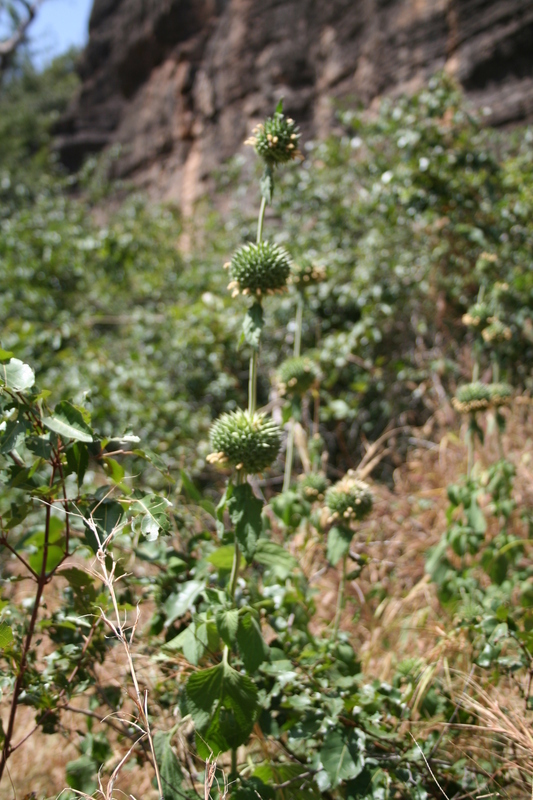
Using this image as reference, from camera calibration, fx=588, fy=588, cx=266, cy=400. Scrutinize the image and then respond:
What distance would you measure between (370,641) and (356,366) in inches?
100

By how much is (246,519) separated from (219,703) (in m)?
0.42

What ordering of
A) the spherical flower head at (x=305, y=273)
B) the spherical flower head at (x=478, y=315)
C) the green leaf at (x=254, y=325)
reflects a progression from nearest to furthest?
1. the green leaf at (x=254, y=325)
2. the spherical flower head at (x=305, y=273)
3. the spherical flower head at (x=478, y=315)

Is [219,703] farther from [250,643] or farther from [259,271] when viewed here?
[259,271]

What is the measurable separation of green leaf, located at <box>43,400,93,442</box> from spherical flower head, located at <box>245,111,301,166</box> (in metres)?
0.84

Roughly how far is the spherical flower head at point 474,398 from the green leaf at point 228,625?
1.62m

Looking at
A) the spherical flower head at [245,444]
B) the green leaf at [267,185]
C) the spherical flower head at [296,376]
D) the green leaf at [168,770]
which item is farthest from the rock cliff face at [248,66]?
the green leaf at [168,770]

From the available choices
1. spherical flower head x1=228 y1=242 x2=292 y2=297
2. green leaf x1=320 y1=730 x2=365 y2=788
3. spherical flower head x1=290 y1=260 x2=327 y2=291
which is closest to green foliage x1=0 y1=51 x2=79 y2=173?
spherical flower head x1=290 y1=260 x2=327 y2=291

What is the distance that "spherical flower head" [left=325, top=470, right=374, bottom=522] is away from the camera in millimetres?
1949

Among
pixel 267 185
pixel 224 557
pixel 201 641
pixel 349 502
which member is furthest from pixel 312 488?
pixel 267 185

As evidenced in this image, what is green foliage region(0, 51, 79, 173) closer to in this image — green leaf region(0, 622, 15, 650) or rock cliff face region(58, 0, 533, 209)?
rock cliff face region(58, 0, 533, 209)

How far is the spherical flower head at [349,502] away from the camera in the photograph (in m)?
1.95

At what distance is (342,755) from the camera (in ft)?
4.77

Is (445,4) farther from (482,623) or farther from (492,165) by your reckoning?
(482,623)

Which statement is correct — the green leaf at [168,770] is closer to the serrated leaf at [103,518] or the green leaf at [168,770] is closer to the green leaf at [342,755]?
the green leaf at [342,755]
